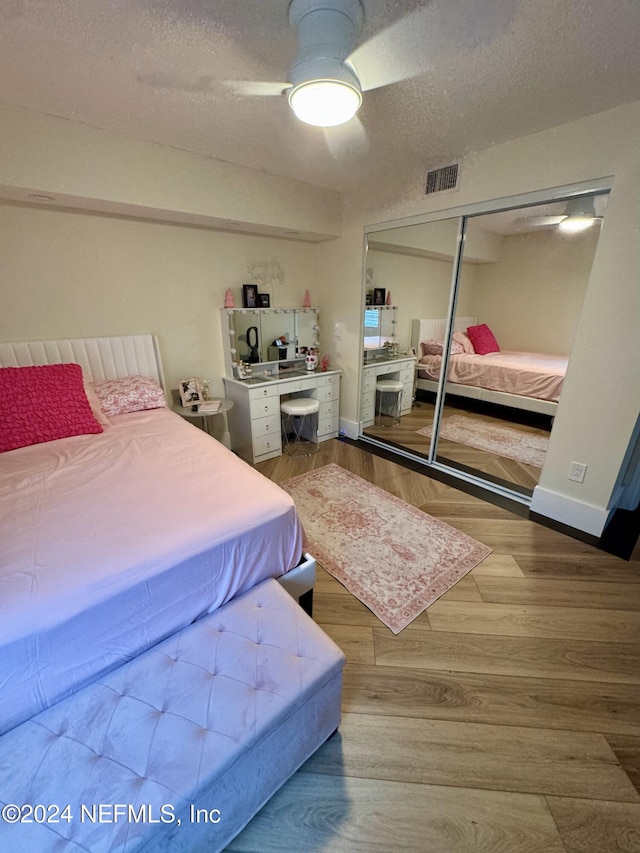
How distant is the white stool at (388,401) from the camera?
3.75m

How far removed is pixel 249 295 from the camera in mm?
3158

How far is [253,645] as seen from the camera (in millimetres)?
1099

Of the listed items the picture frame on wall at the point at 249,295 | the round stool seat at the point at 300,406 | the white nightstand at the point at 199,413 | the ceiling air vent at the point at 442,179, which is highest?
the ceiling air vent at the point at 442,179

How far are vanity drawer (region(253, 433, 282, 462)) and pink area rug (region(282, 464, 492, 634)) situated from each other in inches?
21.8

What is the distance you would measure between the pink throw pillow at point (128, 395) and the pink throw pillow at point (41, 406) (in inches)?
10.0

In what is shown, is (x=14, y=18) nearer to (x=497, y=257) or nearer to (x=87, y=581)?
(x=87, y=581)

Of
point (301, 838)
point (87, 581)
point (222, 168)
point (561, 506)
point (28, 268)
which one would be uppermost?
point (222, 168)

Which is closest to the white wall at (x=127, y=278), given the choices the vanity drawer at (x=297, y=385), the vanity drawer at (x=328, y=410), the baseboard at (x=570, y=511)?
the vanity drawer at (x=297, y=385)

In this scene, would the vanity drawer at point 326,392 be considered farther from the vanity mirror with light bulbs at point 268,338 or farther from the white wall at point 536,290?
the white wall at point 536,290

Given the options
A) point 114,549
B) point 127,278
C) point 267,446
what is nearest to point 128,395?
point 127,278

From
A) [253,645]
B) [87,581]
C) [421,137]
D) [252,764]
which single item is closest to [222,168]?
[421,137]

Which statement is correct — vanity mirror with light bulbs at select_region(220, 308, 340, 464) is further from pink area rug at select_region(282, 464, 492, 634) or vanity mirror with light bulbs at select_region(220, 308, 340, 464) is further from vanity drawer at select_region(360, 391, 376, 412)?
pink area rug at select_region(282, 464, 492, 634)

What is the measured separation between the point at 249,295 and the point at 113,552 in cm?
259

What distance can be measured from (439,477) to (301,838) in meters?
2.36
